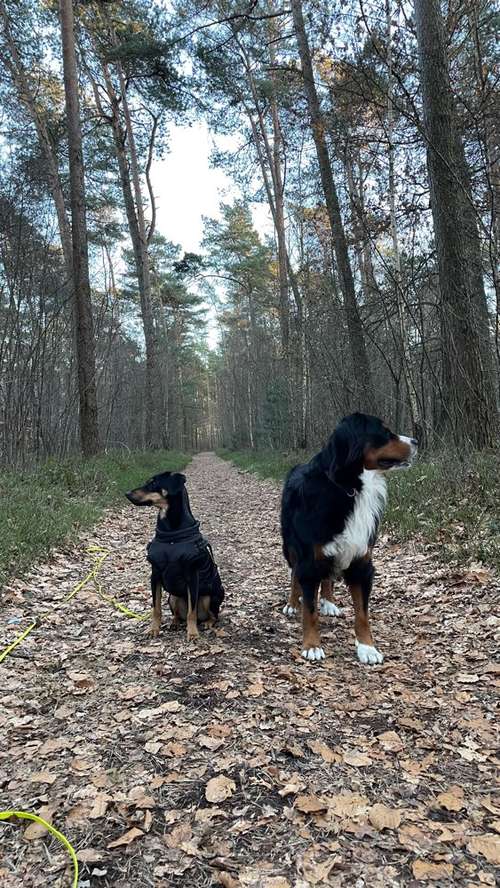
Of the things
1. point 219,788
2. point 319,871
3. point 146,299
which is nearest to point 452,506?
point 219,788

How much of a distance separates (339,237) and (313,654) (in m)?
9.83

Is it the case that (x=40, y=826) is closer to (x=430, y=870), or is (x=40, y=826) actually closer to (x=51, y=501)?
(x=430, y=870)

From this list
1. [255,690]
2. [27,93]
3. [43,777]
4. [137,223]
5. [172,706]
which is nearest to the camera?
[43,777]

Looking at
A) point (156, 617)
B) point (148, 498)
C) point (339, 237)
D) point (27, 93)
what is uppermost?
point (27, 93)

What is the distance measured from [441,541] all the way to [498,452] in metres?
1.60

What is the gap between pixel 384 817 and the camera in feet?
7.05

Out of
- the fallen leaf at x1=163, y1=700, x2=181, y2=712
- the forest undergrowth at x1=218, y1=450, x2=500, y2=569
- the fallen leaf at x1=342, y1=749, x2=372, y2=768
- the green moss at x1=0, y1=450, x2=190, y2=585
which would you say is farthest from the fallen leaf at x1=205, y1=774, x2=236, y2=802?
the green moss at x1=0, y1=450, x2=190, y2=585

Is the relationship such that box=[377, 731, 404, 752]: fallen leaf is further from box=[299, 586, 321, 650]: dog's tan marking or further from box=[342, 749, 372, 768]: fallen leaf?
box=[299, 586, 321, 650]: dog's tan marking

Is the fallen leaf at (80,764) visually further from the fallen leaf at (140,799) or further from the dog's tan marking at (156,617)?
the dog's tan marking at (156,617)

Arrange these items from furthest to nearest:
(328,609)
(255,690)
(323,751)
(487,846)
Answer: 1. (328,609)
2. (255,690)
3. (323,751)
4. (487,846)

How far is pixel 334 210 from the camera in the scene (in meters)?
11.5

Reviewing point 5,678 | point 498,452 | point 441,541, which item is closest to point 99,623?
point 5,678

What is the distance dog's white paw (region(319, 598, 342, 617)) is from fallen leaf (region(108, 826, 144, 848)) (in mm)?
2683

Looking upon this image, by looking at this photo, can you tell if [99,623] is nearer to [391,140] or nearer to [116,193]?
[391,140]
